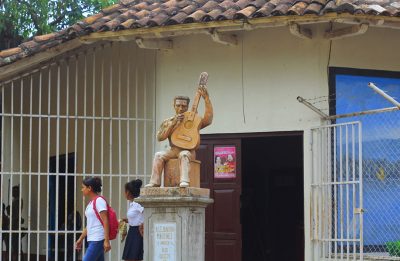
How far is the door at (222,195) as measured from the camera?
10016mm

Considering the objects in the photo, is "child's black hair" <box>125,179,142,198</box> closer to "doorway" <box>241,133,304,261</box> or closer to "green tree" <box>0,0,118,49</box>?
"doorway" <box>241,133,304,261</box>

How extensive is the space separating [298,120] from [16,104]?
4.91 meters

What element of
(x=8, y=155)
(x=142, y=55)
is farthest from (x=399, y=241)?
(x=8, y=155)

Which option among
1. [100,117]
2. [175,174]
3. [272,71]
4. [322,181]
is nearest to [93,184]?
[175,174]

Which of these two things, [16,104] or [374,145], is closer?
[374,145]

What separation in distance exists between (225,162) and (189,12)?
2.07 metres

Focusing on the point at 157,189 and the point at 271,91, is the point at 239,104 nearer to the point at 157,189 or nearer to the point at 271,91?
the point at 271,91

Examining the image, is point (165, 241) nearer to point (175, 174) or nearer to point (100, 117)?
point (175, 174)

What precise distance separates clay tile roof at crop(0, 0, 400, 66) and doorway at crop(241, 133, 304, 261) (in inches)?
186

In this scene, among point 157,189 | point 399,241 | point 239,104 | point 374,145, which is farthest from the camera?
point 239,104

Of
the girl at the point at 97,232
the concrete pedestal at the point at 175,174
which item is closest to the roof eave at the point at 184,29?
the concrete pedestal at the point at 175,174

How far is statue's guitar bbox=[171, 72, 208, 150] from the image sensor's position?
8.05 meters

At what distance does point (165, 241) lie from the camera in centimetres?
787

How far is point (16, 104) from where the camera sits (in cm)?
1223
